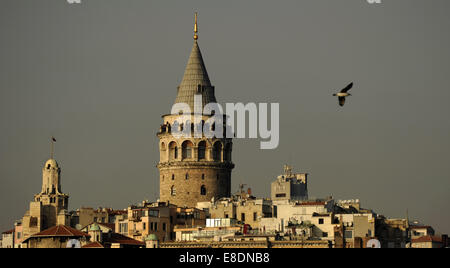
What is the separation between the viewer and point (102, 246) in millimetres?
196500
